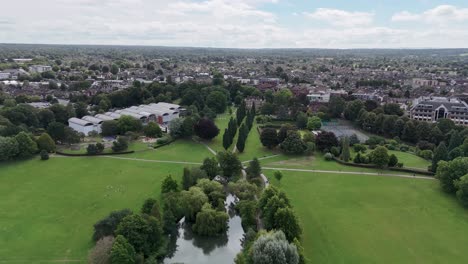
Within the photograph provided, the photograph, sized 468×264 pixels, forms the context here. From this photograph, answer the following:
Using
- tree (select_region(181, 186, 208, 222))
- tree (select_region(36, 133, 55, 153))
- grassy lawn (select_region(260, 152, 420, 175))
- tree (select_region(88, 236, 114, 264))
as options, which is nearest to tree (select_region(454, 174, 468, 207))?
grassy lawn (select_region(260, 152, 420, 175))

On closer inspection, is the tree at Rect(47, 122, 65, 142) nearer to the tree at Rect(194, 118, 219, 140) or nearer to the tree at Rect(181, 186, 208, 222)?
the tree at Rect(194, 118, 219, 140)

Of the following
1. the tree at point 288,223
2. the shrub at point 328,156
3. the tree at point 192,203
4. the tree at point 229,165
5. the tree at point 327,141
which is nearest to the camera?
the tree at point 288,223

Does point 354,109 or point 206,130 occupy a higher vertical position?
point 354,109

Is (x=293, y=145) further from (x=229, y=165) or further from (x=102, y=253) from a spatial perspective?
(x=102, y=253)

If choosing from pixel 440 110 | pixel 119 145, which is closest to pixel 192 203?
pixel 119 145


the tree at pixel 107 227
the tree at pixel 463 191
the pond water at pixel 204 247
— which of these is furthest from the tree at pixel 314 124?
the tree at pixel 107 227

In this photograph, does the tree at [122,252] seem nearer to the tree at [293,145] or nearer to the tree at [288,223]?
the tree at [288,223]

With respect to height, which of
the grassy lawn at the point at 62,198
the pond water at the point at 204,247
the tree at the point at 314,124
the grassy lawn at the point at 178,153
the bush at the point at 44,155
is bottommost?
the pond water at the point at 204,247
